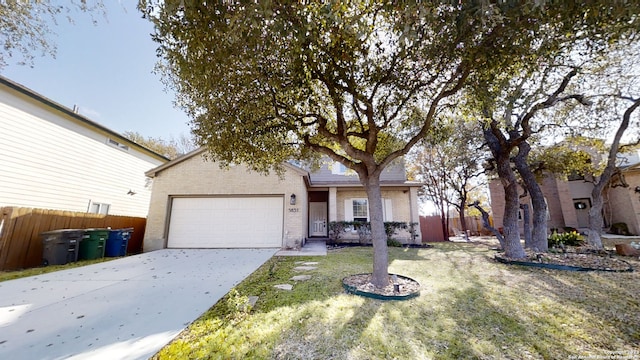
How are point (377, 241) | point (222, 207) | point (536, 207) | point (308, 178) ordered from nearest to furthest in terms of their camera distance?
point (377, 241) → point (536, 207) → point (222, 207) → point (308, 178)

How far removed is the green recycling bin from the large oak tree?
579 centimetres

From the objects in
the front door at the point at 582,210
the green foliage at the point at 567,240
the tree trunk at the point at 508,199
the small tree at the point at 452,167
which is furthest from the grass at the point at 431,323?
the front door at the point at 582,210

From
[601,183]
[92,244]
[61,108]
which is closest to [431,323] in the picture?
[92,244]

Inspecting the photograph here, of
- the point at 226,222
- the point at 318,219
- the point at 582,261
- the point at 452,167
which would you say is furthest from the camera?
the point at 452,167

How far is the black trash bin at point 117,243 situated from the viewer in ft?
Answer: 30.1

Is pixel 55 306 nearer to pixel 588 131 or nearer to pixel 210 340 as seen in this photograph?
pixel 210 340

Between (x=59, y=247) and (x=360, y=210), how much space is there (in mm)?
11961

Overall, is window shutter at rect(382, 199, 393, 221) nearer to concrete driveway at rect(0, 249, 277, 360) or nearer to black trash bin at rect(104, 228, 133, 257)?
concrete driveway at rect(0, 249, 277, 360)

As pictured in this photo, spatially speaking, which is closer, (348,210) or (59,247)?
(59,247)

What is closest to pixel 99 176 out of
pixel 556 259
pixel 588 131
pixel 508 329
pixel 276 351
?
pixel 276 351

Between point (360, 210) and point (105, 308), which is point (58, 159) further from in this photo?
point (360, 210)

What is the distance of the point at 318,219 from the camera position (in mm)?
15578

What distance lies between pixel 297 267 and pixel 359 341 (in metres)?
4.11

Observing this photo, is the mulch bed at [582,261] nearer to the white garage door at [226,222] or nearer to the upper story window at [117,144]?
the white garage door at [226,222]
